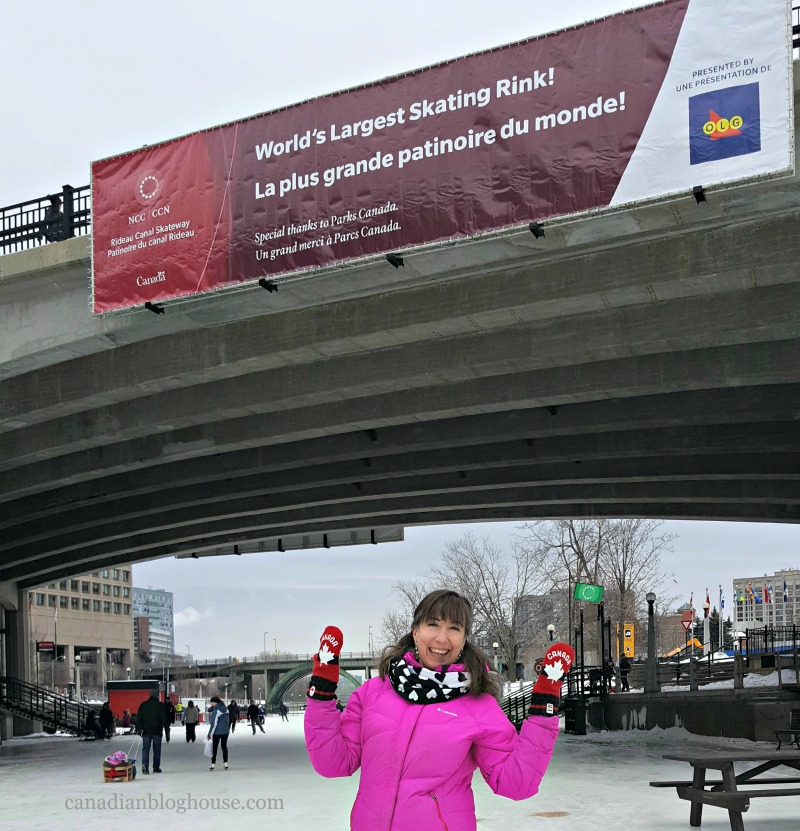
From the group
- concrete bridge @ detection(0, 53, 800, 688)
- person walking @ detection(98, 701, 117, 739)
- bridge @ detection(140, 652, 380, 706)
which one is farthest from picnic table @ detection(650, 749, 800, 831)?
bridge @ detection(140, 652, 380, 706)

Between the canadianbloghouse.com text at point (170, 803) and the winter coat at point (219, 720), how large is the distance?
438cm

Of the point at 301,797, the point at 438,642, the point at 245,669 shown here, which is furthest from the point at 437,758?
the point at 245,669

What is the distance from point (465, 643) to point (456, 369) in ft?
42.0

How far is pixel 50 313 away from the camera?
16875 millimetres

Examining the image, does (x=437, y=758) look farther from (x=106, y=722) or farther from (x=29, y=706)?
(x=29, y=706)

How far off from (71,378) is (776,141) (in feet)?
40.4

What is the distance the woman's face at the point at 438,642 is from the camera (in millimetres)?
3826

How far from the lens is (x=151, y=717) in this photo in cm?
1955

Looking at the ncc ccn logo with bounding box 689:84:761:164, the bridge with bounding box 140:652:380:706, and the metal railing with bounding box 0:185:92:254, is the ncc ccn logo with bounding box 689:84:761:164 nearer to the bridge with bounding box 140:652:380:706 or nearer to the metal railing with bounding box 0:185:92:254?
the metal railing with bounding box 0:185:92:254

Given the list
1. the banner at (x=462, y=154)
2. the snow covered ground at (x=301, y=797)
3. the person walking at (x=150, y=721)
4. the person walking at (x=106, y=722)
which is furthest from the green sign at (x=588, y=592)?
the banner at (x=462, y=154)

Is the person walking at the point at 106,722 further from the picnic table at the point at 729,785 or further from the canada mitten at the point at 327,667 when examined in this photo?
the canada mitten at the point at 327,667

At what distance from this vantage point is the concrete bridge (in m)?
13.6

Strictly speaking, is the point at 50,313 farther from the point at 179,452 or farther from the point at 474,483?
the point at 474,483

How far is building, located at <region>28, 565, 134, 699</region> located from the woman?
423 ft
